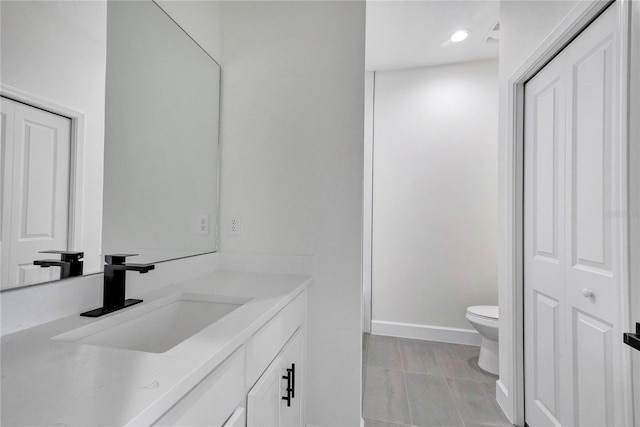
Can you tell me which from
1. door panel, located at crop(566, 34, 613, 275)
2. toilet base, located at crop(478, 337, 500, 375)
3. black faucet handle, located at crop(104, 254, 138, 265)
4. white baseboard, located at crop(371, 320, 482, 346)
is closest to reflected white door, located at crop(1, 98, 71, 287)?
black faucet handle, located at crop(104, 254, 138, 265)

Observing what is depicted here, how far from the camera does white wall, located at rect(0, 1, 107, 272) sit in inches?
28.2

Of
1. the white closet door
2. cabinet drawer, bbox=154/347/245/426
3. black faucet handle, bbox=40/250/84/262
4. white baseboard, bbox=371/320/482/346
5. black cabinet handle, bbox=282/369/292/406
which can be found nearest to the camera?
cabinet drawer, bbox=154/347/245/426

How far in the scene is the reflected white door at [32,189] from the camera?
2.30 ft

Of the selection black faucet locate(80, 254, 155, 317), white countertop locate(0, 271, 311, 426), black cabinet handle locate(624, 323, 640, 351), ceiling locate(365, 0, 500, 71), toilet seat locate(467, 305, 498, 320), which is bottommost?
toilet seat locate(467, 305, 498, 320)

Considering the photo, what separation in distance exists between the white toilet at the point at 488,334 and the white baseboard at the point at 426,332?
41cm

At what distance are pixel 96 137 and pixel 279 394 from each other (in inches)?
41.2

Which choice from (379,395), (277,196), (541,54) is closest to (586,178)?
(541,54)

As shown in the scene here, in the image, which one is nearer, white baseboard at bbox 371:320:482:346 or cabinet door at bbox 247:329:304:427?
cabinet door at bbox 247:329:304:427

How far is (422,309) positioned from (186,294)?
2.38 metres

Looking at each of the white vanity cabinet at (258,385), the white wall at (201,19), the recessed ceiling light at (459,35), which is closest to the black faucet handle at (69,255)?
the white vanity cabinet at (258,385)

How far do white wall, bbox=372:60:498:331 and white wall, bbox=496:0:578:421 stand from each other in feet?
3.16

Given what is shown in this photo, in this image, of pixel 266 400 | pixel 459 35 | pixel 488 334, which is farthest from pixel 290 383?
pixel 459 35

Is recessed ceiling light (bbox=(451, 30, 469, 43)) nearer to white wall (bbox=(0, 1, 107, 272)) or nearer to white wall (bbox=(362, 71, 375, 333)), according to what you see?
white wall (bbox=(362, 71, 375, 333))

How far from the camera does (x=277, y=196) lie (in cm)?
156
